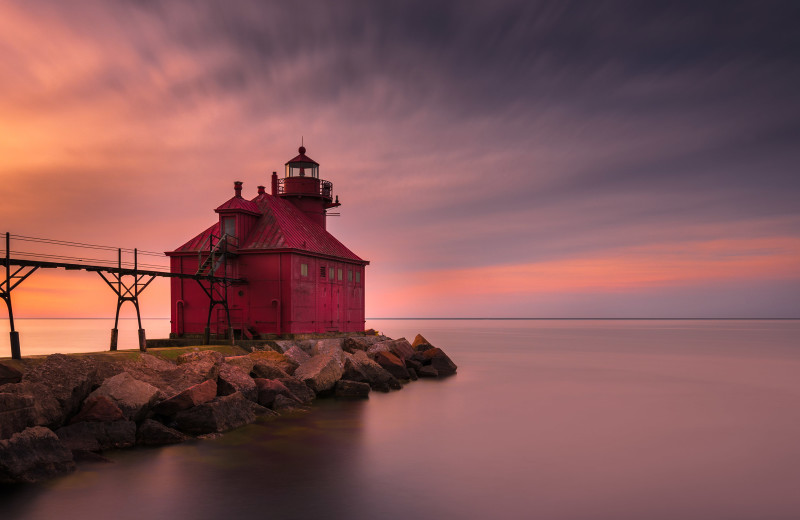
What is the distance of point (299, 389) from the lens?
20.5 m

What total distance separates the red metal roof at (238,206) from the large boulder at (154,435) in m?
14.4

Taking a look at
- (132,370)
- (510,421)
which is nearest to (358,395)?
(510,421)

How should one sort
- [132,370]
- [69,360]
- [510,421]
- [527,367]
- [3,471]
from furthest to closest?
[527,367], [510,421], [132,370], [69,360], [3,471]

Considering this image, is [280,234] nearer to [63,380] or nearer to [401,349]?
[401,349]

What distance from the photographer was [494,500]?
1114cm

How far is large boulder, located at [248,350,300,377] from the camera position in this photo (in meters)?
22.2

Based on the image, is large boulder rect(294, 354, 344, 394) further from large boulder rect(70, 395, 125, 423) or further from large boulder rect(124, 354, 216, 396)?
large boulder rect(70, 395, 125, 423)

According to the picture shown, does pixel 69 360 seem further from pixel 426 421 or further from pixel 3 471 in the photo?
pixel 426 421

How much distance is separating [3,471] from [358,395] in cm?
1328

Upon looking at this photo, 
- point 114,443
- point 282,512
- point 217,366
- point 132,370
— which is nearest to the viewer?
point 282,512

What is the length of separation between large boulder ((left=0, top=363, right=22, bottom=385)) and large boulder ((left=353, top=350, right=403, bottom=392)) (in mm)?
13567

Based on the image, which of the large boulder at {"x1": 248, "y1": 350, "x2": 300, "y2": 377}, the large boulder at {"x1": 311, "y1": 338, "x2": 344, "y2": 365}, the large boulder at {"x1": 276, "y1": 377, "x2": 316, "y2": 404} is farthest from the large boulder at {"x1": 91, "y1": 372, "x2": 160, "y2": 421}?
the large boulder at {"x1": 311, "y1": 338, "x2": 344, "y2": 365}

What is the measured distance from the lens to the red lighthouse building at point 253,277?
26.5 meters

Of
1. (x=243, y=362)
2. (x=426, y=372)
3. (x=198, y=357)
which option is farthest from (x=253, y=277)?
(x=426, y=372)
